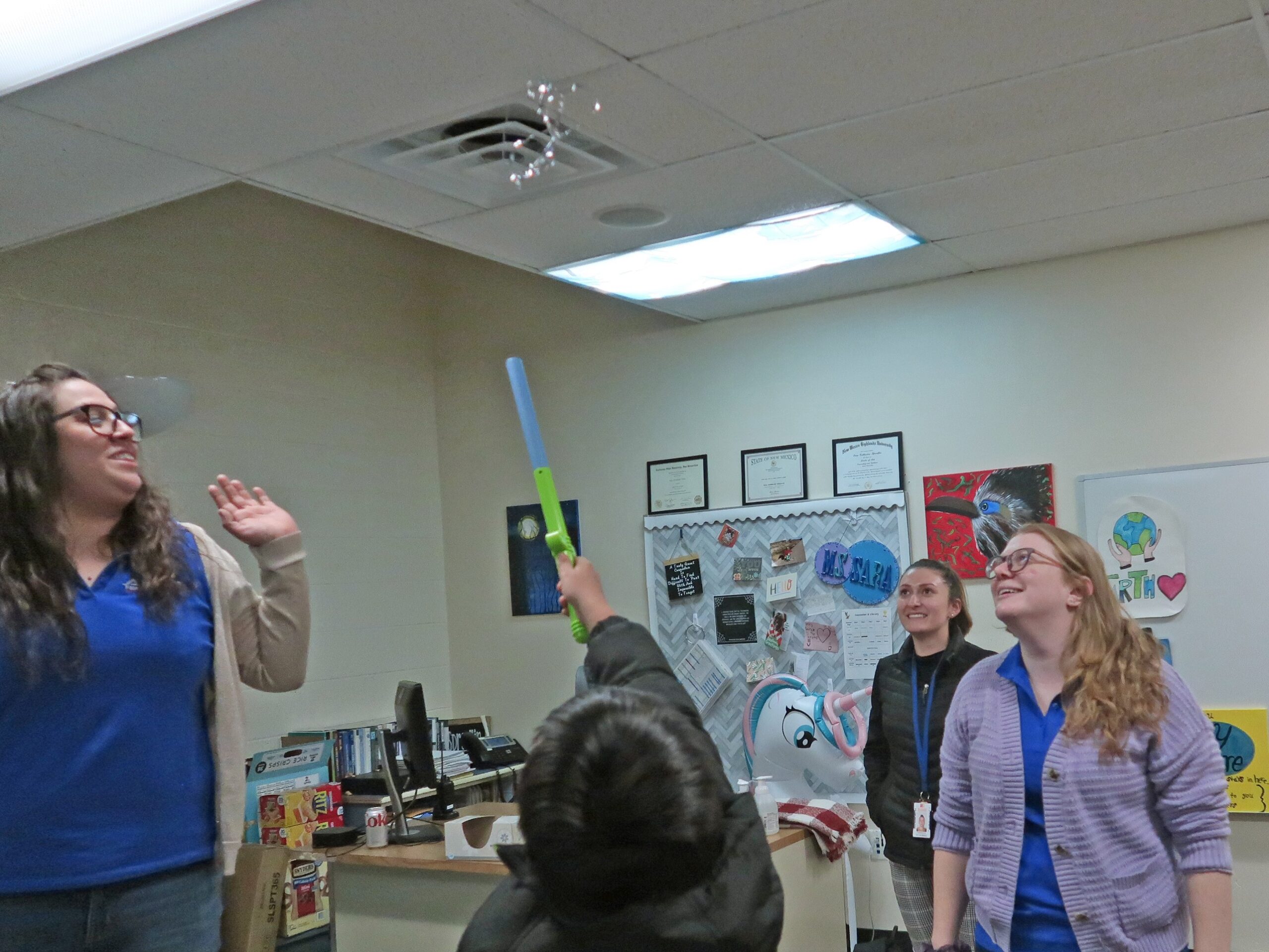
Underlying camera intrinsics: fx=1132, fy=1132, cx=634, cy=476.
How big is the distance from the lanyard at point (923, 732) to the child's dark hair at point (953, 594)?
0.20 meters

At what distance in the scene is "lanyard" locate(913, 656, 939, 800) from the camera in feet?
10.6

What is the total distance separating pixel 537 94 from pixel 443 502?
11.5 feet

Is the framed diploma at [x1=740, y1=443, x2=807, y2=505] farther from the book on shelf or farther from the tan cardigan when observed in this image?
the tan cardigan

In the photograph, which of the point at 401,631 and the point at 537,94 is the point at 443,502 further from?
the point at 537,94

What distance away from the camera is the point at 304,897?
441 cm

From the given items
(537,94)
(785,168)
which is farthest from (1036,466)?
(537,94)

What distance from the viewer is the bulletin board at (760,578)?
15.3 feet

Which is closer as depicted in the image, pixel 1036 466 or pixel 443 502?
pixel 1036 466

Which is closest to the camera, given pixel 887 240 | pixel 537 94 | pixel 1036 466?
pixel 537 94

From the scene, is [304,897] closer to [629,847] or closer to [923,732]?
[923,732]

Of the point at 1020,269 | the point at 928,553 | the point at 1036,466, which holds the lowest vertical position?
the point at 928,553

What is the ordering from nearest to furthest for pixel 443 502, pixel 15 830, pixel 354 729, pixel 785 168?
pixel 15 830 < pixel 785 168 < pixel 354 729 < pixel 443 502

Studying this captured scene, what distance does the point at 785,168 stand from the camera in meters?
3.31

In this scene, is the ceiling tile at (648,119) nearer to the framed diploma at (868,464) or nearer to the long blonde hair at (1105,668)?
the long blonde hair at (1105,668)
